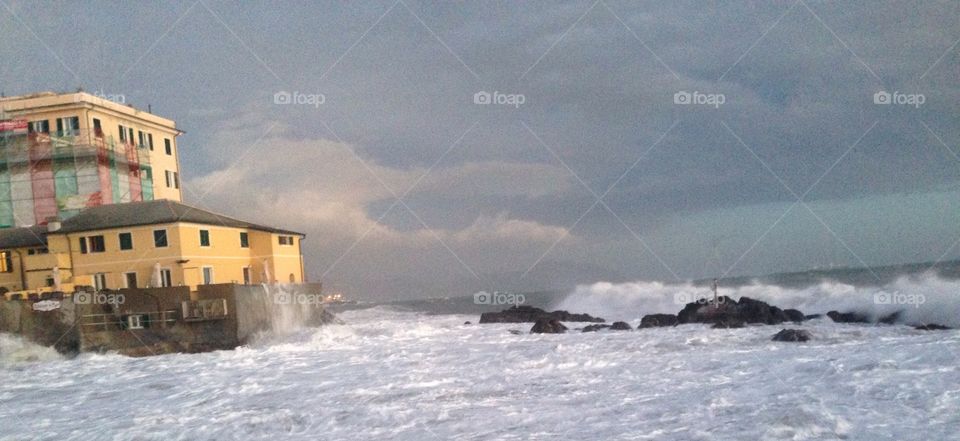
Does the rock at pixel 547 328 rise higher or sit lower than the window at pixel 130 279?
lower

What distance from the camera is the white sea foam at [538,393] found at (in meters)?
12.8

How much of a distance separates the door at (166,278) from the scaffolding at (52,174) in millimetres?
13563

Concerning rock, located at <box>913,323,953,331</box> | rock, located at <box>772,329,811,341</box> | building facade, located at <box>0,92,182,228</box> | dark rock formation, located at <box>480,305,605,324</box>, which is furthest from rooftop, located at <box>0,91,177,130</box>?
rock, located at <box>913,323,953,331</box>

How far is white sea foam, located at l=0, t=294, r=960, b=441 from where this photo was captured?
41.9ft

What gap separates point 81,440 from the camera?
1470 centimetres

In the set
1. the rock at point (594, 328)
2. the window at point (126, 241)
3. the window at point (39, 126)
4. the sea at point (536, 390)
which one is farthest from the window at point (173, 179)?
the rock at point (594, 328)

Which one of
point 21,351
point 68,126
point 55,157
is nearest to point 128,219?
point 21,351

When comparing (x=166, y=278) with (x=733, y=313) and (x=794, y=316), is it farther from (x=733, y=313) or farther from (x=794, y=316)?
(x=794, y=316)

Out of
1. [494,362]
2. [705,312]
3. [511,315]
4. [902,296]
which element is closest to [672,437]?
[494,362]

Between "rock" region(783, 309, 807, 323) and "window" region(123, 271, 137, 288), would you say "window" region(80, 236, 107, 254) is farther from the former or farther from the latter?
"rock" region(783, 309, 807, 323)

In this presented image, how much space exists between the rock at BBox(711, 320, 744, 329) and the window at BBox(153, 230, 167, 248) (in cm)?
2621

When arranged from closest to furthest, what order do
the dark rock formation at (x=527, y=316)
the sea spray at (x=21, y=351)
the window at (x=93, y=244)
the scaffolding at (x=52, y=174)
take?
the sea spray at (x=21, y=351) → the window at (x=93, y=244) → the scaffolding at (x=52, y=174) → the dark rock formation at (x=527, y=316)

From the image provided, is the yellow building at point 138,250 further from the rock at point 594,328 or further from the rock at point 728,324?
the rock at point 728,324

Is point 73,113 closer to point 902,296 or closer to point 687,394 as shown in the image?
point 687,394
